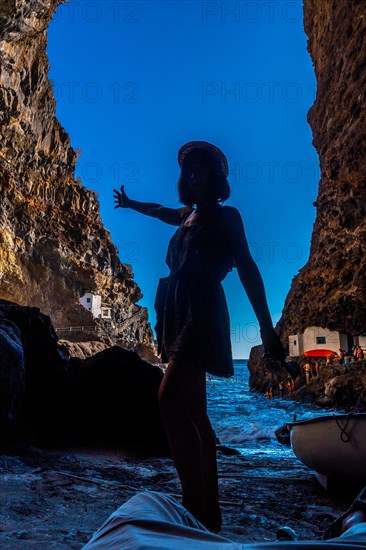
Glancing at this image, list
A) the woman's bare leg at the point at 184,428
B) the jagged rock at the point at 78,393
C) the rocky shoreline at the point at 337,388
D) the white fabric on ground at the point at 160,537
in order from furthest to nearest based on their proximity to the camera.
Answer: the rocky shoreline at the point at 337,388 < the jagged rock at the point at 78,393 < the woman's bare leg at the point at 184,428 < the white fabric on ground at the point at 160,537

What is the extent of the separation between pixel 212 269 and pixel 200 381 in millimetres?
599

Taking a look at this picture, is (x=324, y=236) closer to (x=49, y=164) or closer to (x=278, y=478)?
(x=278, y=478)

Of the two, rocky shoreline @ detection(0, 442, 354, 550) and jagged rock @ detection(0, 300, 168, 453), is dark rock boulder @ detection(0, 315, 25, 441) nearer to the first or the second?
jagged rock @ detection(0, 300, 168, 453)

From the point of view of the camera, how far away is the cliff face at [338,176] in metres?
21.0

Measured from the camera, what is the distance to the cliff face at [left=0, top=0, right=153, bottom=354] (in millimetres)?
30844

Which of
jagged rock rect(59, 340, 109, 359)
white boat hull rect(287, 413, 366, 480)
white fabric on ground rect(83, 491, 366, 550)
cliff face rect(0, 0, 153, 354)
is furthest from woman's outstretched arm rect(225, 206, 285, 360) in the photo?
cliff face rect(0, 0, 153, 354)

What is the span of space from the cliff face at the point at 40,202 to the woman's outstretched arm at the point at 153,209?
79.2 feet

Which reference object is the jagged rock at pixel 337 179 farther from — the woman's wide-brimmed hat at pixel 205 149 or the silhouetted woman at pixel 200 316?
the silhouetted woman at pixel 200 316

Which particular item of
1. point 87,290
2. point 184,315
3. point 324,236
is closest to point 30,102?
point 87,290

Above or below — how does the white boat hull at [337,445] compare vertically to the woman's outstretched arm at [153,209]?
below

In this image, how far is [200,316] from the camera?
1.90 meters

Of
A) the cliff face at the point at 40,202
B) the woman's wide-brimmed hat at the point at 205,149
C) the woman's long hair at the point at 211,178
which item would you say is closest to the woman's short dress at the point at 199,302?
the woman's long hair at the point at 211,178

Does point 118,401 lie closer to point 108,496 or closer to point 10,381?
point 10,381

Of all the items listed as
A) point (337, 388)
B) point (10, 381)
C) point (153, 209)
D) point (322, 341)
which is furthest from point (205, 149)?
point (322, 341)
